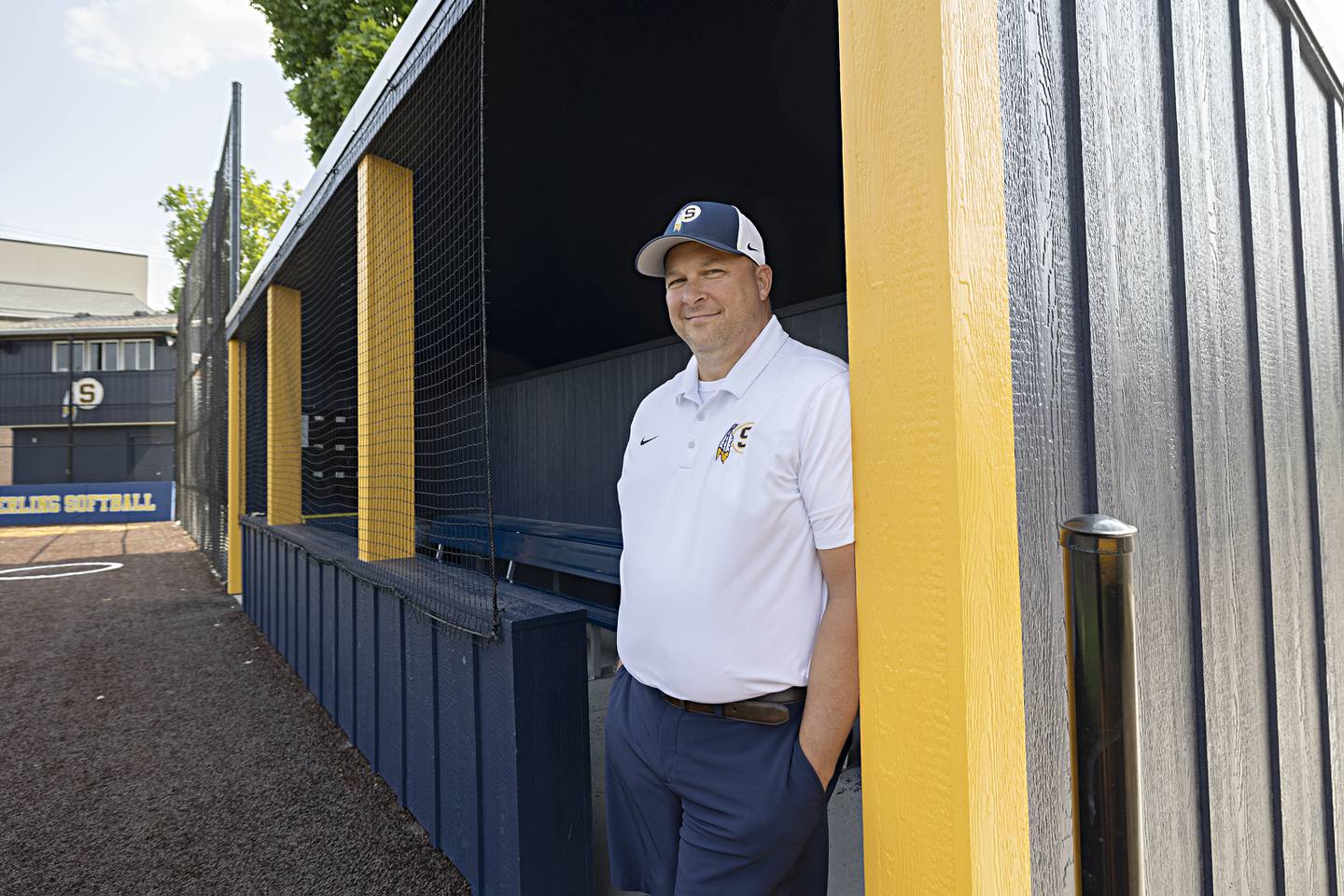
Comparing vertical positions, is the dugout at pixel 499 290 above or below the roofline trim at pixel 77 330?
below

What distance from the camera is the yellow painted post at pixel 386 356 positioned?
12.5ft

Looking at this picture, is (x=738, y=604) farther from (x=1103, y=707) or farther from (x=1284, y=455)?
(x=1284, y=455)

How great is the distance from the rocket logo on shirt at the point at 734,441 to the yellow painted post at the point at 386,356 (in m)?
2.66

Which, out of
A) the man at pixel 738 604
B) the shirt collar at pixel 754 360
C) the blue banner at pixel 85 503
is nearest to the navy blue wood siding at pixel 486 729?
the man at pixel 738 604

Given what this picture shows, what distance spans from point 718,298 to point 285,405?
615 cm

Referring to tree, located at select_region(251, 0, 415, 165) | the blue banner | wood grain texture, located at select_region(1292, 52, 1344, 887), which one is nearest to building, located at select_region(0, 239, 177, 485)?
the blue banner

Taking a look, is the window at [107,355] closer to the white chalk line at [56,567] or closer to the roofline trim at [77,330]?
the roofline trim at [77,330]

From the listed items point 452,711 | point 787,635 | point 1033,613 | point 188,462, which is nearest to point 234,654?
point 452,711

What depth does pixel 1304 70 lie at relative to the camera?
238 cm

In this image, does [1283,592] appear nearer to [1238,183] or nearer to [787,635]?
[1238,183]

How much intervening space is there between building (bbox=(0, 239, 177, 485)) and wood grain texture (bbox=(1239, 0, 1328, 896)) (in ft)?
94.2

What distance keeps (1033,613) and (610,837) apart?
109 cm

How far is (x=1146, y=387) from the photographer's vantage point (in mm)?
1509

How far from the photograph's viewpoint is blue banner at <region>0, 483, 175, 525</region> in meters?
19.1
